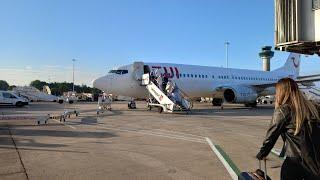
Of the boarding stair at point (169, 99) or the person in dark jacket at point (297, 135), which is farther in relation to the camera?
the boarding stair at point (169, 99)

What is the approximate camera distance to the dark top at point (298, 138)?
3730mm

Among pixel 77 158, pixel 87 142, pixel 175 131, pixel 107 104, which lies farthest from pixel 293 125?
pixel 107 104

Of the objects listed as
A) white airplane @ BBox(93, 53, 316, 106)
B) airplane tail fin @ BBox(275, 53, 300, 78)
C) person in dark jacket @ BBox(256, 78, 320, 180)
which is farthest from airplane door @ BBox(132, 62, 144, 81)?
person in dark jacket @ BBox(256, 78, 320, 180)

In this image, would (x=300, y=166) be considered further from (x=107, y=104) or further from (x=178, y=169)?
(x=107, y=104)

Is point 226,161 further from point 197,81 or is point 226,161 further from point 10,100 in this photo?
point 10,100

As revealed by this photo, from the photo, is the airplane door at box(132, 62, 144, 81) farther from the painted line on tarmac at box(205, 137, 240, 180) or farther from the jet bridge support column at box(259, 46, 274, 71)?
the jet bridge support column at box(259, 46, 274, 71)

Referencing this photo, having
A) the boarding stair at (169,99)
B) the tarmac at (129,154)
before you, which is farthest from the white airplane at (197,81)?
the tarmac at (129,154)

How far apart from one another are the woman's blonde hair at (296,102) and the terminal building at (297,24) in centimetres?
363

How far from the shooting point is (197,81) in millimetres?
31469

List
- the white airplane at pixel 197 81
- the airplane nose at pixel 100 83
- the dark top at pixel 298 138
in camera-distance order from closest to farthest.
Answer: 1. the dark top at pixel 298 138
2. the airplane nose at pixel 100 83
3. the white airplane at pixel 197 81

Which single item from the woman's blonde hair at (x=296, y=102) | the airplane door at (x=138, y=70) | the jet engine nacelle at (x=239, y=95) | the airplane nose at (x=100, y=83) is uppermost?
the airplane door at (x=138, y=70)

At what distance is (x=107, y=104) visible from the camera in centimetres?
2945

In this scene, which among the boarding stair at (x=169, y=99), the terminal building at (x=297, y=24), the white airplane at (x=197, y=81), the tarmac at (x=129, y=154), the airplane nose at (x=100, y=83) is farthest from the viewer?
the white airplane at (x=197, y=81)

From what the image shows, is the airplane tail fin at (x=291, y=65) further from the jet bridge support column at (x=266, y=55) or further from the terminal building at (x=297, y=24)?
the jet bridge support column at (x=266, y=55)
